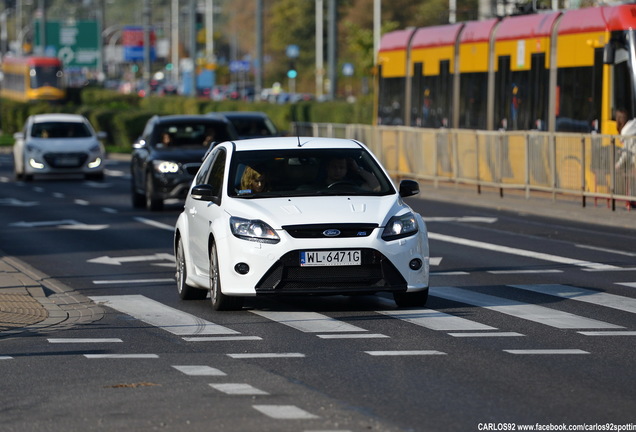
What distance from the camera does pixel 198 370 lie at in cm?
1034

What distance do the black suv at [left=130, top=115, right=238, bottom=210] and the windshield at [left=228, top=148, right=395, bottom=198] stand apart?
43.8ft

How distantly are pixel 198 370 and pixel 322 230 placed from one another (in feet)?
9.89

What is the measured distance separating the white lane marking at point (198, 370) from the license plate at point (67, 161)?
29.7 metres

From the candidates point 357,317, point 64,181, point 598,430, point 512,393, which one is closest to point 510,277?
point 357,317

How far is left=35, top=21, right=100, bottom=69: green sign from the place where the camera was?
108000mm

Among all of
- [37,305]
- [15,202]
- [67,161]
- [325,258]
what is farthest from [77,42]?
[325,258]

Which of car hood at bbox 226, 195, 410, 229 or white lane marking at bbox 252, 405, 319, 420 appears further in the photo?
car hood at bbox 226, 195, 410, 229

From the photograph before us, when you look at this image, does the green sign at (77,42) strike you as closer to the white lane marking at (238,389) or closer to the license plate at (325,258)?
the license plate at (325,258)

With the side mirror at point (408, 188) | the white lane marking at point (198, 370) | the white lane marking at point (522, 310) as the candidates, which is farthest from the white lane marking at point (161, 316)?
the white lane marking at point (522, 310)

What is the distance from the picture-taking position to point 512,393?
9273 mm

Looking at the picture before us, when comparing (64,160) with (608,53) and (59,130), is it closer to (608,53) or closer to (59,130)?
(59,130)

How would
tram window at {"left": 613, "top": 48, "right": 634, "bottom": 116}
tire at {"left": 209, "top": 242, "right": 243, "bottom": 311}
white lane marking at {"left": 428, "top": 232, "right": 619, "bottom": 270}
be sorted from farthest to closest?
tram window at {"left": 613, "top": 48, "right": 634, "bottom": 116}
white lane marking at {"left": 428, "top": 232, "right": 619, "bottom": 270}
tire at {"left": 209, "top": 242, "right": 243, "bottom": 311}

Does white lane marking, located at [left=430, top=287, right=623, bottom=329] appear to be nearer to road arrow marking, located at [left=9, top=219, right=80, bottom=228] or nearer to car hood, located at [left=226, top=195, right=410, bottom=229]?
car hood, located at [left=226, top=195, right=410, bottom=229]

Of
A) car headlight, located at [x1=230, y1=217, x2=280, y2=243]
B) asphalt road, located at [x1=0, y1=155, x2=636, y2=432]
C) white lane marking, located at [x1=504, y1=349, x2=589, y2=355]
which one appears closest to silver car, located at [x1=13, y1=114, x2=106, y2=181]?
asphalt road, located at [x1=0, y1=155, x2=636, y2=432]
